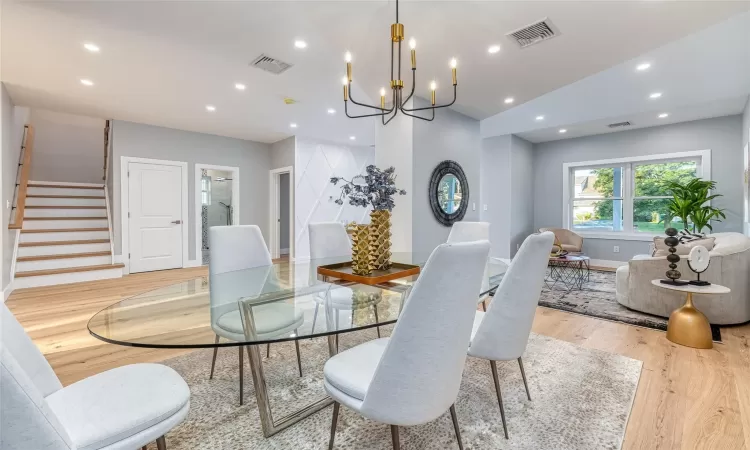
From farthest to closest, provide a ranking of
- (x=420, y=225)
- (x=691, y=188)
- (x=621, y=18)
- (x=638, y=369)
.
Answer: (x=691, y=188) → (x=420, y=225) → (x=621, y=18) → (x=638, y=369)

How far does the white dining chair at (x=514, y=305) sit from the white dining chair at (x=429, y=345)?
1.40 feet

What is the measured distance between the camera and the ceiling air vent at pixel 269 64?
3.10m

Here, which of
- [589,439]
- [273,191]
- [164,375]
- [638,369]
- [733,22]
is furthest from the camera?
[273,191]

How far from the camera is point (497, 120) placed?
5402 millimetres

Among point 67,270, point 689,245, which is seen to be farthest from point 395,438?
point 67,270

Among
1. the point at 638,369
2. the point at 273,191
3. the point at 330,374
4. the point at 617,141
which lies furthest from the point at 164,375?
the point at 617,141

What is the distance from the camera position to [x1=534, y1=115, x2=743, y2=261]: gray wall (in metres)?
5.10

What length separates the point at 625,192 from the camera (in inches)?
244

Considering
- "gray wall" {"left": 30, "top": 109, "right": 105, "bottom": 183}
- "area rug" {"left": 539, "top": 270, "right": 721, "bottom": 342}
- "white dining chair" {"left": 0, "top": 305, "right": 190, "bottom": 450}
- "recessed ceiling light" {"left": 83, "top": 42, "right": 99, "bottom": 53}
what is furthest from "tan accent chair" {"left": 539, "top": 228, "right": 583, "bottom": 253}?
"gray wall" {"left": 30, "top": 109, "right": 105, "bottom": 183}

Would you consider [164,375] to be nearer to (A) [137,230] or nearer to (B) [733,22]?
(B) [733,22]

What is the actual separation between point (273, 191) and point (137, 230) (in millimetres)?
2468

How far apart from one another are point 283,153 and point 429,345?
20.8 ft

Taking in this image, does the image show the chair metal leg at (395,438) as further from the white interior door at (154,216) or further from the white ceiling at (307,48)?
the white interior door at (154,216)

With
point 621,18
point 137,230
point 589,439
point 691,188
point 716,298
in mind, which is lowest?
point 589,439
